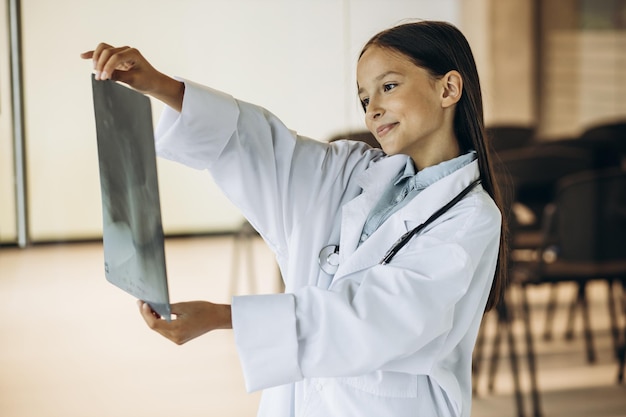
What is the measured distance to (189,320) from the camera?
3.38 feet

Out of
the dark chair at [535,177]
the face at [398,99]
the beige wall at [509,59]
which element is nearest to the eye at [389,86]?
the face at [398,99]

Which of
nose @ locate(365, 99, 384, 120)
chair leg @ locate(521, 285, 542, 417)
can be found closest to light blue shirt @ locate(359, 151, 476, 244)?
nose @ locate(365, 99, 384, 120)

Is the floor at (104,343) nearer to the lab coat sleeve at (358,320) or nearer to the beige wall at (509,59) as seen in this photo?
the lab coat sleeve at (358,320)

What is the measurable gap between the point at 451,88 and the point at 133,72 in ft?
1.55

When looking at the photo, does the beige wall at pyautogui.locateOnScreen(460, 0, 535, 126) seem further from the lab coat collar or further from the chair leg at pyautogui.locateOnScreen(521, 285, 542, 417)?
the lab coat collar

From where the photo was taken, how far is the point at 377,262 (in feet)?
4.04

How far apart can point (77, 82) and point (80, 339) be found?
68cm

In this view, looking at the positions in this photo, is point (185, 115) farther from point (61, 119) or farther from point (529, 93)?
point (529, 93)

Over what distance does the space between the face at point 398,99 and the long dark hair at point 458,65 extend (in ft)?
0.06

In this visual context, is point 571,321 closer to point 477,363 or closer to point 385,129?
point 477,363

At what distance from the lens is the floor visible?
226 cm

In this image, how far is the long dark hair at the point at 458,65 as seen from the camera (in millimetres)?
1315

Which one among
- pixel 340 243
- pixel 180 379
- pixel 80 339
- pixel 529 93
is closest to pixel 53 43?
pixel 80 339

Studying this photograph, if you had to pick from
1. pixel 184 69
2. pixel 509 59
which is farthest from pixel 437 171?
pixel 509 59
